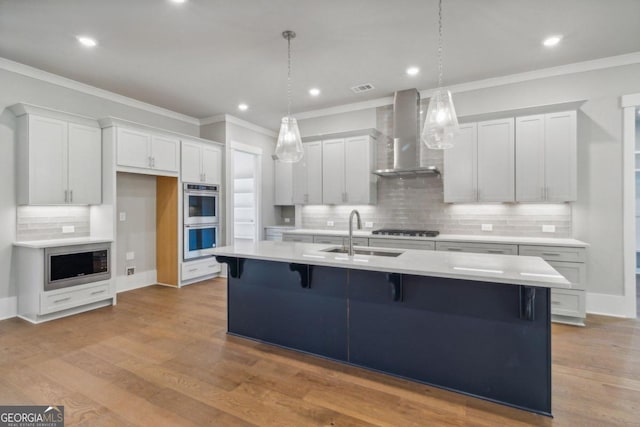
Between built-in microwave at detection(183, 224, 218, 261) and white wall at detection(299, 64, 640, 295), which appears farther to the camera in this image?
built-in microwave at detection(183, 224, 218, 261)

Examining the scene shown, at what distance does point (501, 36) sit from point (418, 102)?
5.44 ft

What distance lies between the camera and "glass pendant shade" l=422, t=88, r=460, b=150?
2611 millimetres

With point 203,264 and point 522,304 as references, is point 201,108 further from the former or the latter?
point 522,304

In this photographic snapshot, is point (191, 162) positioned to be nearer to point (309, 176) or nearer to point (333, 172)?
point (309, 176)

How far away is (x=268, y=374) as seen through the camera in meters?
2.55

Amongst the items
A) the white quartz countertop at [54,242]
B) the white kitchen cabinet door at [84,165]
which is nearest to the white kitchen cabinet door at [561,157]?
the white quartz countertop at [54,242]

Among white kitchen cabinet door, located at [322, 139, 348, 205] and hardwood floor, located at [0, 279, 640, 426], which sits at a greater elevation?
white kitchen cabinet door, located at [322, 139, 348, 205]

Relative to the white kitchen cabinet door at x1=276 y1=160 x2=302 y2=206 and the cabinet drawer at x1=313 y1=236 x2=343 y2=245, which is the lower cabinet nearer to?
the cabinet drawer at x1=313 y1=236 x2=343 y2=245

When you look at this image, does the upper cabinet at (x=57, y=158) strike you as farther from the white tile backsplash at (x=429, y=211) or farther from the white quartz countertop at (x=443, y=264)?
the white tile backsplash at (x=429, y=211)

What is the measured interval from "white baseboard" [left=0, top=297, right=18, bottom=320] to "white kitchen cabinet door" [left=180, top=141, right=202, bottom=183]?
8.47 ft

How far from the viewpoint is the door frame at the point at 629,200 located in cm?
380

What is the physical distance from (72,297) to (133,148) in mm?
2085

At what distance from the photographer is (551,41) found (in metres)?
3.45

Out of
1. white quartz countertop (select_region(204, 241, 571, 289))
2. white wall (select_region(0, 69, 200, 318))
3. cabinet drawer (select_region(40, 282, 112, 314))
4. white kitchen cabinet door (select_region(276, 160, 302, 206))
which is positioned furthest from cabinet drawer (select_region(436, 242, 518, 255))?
white wall (select_region(0, 69, 200, 318))
